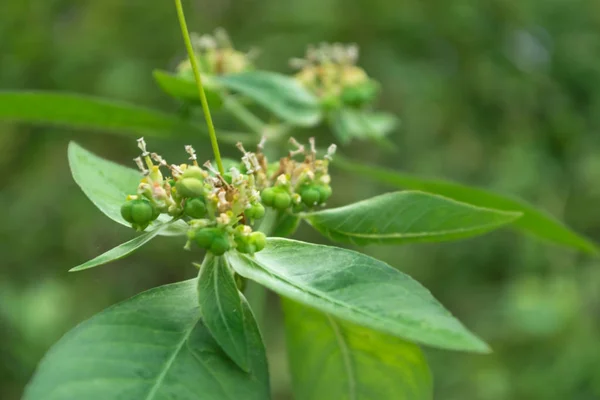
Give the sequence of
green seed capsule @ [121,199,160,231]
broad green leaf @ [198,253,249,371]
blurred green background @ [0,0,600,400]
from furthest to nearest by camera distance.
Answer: blurred green background @ [0,0,600,400], green seed capsule @ [121,199,160,231], broad green leaf @ [198,253,249,371]

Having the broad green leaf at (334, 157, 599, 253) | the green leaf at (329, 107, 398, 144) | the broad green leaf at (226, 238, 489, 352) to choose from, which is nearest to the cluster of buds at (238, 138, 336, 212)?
the broad green leaf at (226, 238, 489, 352)

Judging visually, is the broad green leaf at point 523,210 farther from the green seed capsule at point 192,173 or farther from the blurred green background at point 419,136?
the blurred green background at point 419,136

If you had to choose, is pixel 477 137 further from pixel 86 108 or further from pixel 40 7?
pixel 86 108

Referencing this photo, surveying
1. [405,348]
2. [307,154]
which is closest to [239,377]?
[405,348]

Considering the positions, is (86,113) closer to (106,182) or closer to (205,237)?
(106,182)

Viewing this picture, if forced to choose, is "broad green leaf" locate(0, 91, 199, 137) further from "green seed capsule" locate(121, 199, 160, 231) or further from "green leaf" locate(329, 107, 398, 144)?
"green seed capsule" locate(121, 199, 160, 231)

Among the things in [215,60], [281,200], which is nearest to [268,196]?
[281,200]
